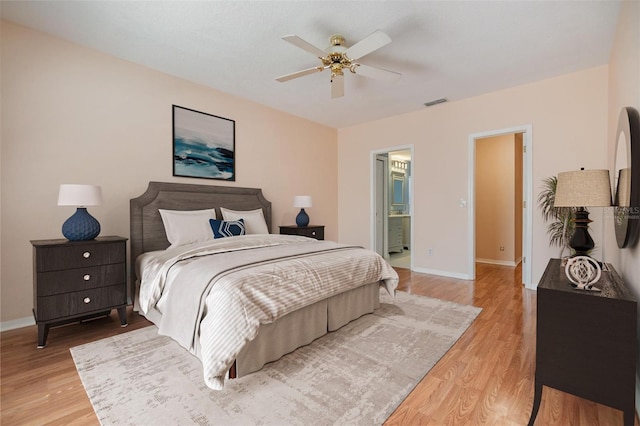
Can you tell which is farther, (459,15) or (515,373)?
(459,15)

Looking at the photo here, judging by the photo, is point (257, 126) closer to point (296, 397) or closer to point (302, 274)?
point (302, 274)

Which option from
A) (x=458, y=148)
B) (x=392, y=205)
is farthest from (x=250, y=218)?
(x=392, y=205)

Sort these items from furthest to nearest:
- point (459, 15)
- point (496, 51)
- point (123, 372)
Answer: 1. point (496, 51)
2. point (459, 15)
3. point (123, 372)

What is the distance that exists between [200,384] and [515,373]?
2.01 m

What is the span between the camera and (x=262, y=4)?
91.3 inches

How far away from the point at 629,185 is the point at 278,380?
7.74 ft

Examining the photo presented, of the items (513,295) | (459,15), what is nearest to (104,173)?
(459,15)

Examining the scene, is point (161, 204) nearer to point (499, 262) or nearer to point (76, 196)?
point (76, 196)

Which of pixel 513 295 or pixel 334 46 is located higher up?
pixel 334 46

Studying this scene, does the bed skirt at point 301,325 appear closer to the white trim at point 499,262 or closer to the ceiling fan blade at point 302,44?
the ceiling fan blade at point 302,44

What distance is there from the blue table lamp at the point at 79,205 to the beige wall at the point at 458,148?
4277 mm

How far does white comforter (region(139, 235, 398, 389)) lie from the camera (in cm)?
166

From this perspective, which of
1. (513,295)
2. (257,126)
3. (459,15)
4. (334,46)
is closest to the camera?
(459,15)

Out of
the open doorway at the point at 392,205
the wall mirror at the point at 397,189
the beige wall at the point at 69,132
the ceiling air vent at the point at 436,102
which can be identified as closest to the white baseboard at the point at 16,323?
the beige wall at the point at 69,132
